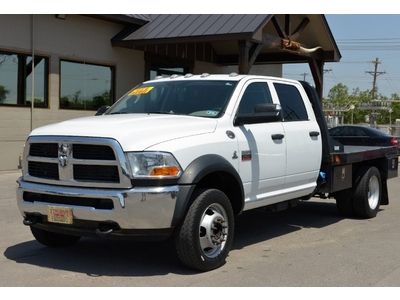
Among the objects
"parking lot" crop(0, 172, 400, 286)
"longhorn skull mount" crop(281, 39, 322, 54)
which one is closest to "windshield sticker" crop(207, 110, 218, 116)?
"parking lot" crop(0, 172, 400, 286)

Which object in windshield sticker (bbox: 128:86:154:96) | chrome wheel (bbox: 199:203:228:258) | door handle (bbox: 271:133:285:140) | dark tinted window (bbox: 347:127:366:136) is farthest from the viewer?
dark tinted window (bbox: 347:127:366:136)

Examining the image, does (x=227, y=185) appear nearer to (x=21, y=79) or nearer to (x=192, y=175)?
(x=192, y=175)

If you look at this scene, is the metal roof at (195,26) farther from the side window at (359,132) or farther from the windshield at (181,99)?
the windshield at (181,99)

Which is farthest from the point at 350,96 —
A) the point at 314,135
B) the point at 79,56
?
the point at 314,135

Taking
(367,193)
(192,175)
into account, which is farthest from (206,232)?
(367,193)

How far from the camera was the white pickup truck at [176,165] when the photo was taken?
523 cm

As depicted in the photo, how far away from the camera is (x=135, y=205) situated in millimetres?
5148

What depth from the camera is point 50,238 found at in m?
6.53

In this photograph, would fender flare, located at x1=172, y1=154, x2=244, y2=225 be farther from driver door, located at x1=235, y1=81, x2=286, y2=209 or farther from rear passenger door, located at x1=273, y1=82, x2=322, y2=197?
rear passenger door, located at x1=273, y1=82, x2=322, y2=197

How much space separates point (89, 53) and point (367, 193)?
10.1 m

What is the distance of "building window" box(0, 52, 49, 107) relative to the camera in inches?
562

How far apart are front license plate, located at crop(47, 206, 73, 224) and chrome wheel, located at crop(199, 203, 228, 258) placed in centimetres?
125
